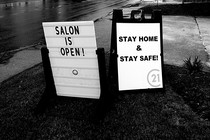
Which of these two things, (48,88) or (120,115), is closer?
(120,115)

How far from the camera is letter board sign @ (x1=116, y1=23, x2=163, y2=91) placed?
3704 mm

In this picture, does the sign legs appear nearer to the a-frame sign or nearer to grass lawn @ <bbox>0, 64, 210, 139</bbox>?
grass lawn @ <bbox>0, 64, 210, 139</bbox>

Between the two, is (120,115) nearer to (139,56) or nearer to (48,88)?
(139,56)

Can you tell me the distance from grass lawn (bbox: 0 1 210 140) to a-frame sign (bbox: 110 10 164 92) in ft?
0.78

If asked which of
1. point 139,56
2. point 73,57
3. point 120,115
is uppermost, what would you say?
point 73,57

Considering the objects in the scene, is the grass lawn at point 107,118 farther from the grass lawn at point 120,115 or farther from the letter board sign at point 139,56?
the letter board sign at point 139,56

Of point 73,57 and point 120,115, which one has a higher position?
point 73,57

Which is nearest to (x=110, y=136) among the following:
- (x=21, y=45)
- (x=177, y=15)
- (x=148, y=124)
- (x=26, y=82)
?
(x=148, y=124)

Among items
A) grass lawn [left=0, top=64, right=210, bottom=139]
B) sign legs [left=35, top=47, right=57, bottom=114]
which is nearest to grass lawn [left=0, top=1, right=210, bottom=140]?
grass lawn [left=0, top=64, right=210, bottom=139]

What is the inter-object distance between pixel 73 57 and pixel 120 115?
1112mm

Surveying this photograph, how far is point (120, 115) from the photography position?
3385 millimetres

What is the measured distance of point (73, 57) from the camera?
11.1ft

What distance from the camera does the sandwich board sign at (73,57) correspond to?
3.20 metres

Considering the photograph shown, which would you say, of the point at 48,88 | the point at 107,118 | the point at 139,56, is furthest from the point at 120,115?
the point at 48,88
